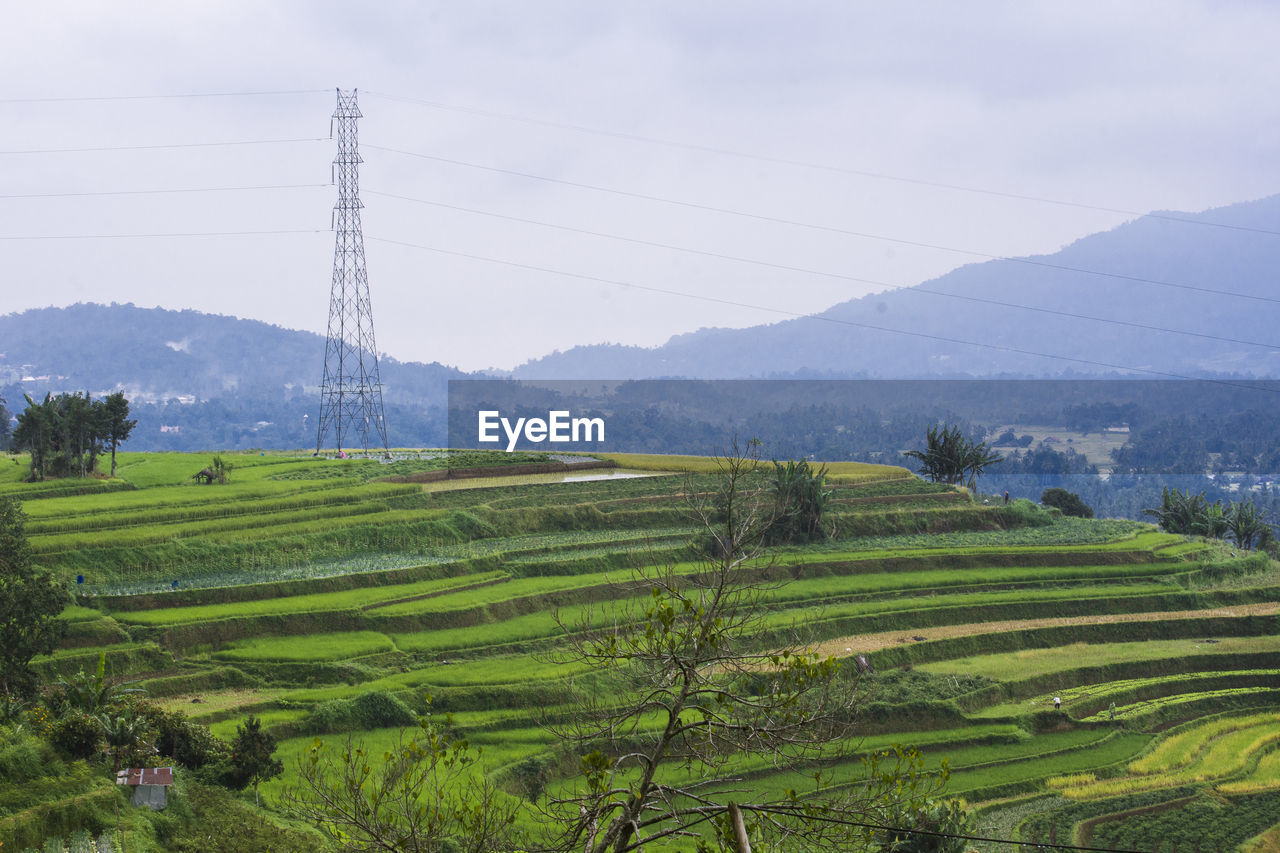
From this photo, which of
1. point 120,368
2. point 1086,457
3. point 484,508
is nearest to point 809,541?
point 484,508

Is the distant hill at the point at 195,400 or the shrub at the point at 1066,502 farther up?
the distant hill at the point at 195,400

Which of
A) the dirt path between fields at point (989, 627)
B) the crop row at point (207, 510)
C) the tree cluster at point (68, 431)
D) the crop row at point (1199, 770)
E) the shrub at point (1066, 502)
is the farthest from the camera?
the shrub at point (1066, 502)

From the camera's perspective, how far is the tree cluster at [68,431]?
116 ft

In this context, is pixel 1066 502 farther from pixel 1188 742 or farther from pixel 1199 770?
pixel 1199 770

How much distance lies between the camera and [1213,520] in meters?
46.0

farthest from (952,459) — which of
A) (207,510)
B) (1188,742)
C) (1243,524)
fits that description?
(207,510)

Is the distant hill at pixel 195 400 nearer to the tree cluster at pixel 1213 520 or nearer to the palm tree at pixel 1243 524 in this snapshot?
the tree cluster at pixel 1213 520

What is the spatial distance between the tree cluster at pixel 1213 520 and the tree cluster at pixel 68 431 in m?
39.2

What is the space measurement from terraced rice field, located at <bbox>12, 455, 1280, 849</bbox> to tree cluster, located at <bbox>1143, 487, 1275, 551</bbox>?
4.33m

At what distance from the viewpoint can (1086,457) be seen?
12262 cm

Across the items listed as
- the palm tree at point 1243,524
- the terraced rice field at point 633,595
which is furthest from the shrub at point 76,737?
the palm tree at point 1243,524

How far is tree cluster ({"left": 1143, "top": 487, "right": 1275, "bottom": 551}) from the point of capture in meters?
45.5

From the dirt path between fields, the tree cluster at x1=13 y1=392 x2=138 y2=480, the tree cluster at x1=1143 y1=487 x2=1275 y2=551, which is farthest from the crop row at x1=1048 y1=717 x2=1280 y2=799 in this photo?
the tree cluster at x1=13 y1=392 x2=138 y2=480

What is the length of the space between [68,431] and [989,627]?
29310 mm
